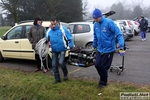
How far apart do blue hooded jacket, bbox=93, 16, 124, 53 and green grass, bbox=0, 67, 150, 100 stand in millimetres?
980

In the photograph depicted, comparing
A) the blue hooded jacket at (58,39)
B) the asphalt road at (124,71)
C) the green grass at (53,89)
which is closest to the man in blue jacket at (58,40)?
the blue hooded jacket at (58,39)

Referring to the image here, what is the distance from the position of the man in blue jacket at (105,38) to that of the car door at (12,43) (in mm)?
3984

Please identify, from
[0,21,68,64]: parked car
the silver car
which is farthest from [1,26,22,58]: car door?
the silver car

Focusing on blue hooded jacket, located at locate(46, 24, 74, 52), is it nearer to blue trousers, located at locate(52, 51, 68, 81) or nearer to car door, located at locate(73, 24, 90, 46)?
blue trousers, located at locate(52, 51, 68, 81)

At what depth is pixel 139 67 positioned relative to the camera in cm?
664

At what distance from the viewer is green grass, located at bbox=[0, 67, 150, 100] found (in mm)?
4355

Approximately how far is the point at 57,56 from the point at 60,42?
0.42 meters

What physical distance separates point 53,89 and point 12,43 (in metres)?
3.50

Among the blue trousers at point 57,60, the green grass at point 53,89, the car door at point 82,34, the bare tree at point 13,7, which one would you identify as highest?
the bare tree at point 13,7

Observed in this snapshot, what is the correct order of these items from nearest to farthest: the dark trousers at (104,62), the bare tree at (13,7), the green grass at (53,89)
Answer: the dark trousers at (104,62), the green grass at (53,89), the bare tree at (13,7)

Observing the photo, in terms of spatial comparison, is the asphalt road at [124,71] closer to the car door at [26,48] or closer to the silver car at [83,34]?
the car door at [26,48]

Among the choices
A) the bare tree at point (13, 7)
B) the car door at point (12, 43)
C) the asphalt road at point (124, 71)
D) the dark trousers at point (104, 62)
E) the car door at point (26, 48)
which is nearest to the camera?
the dark trousers at point (104, 62)

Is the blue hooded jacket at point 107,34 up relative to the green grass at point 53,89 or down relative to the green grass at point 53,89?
up

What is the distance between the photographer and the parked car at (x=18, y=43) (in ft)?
23.0
